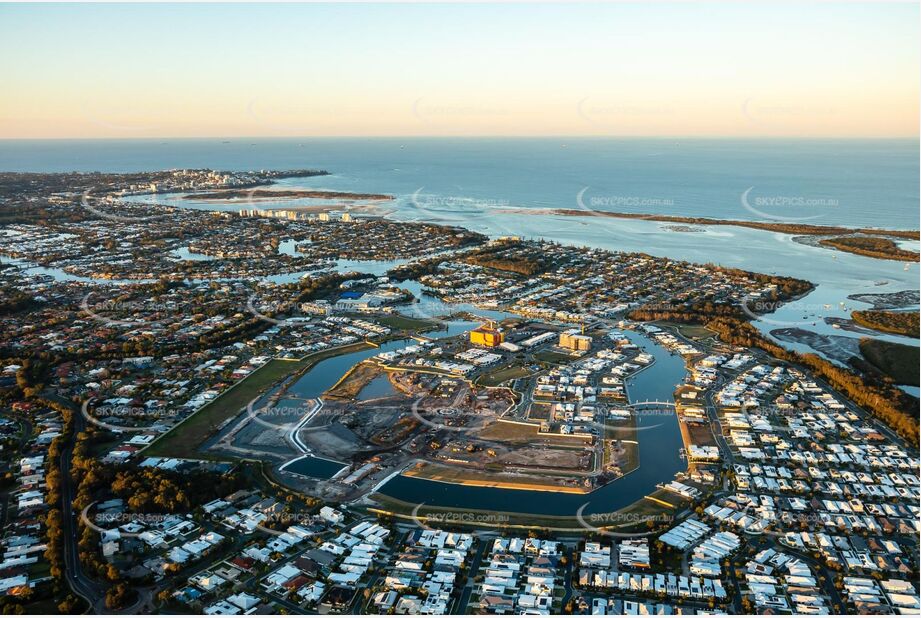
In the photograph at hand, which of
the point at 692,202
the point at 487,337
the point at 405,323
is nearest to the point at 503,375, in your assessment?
the point at 487,337

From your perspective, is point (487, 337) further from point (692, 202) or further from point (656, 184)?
point (656, 184)

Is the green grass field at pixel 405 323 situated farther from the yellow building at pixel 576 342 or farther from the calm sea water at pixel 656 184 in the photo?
the calm sea water at pixel 656 184

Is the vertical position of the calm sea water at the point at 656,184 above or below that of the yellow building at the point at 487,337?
above

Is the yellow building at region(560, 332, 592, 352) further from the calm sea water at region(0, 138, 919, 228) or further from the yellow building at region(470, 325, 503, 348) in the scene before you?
the calm sea water at region(0, 138, 919, 228)

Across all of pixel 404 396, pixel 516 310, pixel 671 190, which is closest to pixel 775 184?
pixel 671 190

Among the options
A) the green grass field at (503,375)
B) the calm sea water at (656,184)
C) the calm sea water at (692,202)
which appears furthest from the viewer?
the calm sea water at (656,184)

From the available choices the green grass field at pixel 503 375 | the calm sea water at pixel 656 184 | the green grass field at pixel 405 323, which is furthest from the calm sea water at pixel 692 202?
the green grass field at pixel 405 323

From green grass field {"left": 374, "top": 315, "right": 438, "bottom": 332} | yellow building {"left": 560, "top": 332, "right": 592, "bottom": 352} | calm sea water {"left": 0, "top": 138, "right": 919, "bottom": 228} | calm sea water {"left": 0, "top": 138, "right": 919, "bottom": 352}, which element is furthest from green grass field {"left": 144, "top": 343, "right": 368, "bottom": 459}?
calm sea water {"left": 0, "top": 138, "right": 919, "bottom": 228}
